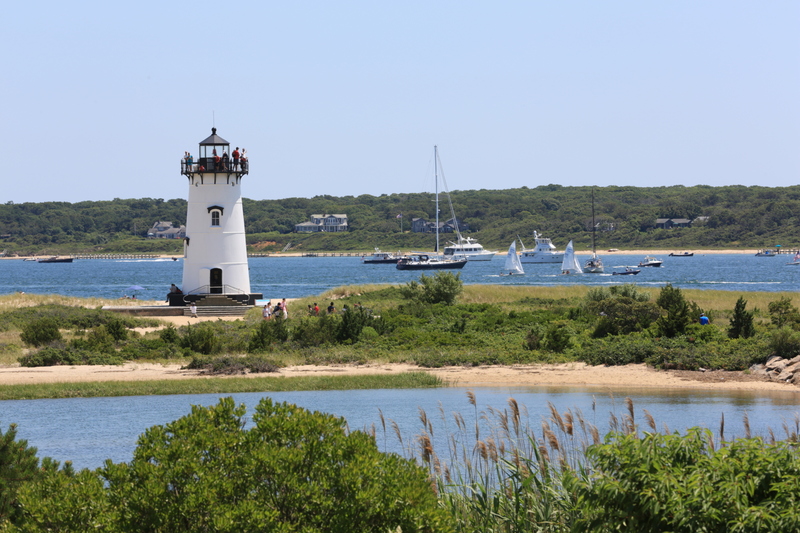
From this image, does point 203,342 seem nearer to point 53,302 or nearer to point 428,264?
point 53,302

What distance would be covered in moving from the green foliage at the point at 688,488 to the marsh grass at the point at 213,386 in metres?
16.3

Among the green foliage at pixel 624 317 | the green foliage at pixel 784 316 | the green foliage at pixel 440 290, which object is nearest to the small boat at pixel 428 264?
the green foliage at pixel 440 290

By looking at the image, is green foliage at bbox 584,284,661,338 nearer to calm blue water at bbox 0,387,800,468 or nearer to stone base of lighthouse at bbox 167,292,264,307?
calm blue water at bbox 0,387,800,468

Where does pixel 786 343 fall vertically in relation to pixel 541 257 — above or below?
above

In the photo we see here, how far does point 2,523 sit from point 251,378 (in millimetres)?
16352

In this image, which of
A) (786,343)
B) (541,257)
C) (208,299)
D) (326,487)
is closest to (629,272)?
(541,257)

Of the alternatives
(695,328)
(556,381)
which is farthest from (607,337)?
(556,381)

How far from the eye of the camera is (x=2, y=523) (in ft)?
24.7

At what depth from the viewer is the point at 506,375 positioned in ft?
81.4

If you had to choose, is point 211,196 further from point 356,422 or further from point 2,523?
point 2,523

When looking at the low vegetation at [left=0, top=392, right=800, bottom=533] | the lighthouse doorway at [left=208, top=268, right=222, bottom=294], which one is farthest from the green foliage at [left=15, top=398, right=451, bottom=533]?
the lighthouse doorway at [left=208, top=268, right=222, bottom=294]

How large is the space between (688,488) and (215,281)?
38700 millimetres

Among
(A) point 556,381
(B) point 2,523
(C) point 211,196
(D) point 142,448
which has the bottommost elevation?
(A) point 556,381

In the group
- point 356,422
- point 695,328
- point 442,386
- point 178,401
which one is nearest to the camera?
point 356,422
